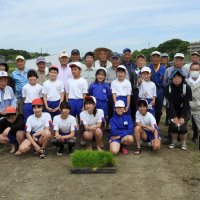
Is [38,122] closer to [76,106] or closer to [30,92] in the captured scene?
[30,92]

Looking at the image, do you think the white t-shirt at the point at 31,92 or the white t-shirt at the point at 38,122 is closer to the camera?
the white t-shirt at the point at 38,122

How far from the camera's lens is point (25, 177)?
5.44 m

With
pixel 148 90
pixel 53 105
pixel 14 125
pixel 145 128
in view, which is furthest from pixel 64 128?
pixel 148 90

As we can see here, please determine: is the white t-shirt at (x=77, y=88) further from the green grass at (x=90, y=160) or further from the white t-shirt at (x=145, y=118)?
the green grass at (x=90, y=160)

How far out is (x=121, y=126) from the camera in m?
6.84

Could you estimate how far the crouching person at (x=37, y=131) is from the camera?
649 centimetres

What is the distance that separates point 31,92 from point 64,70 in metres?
1.02

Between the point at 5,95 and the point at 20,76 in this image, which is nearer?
the point at 5,95

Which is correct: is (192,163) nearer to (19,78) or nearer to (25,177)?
(25,177)

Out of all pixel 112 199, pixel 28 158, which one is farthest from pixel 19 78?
pixel 112 199

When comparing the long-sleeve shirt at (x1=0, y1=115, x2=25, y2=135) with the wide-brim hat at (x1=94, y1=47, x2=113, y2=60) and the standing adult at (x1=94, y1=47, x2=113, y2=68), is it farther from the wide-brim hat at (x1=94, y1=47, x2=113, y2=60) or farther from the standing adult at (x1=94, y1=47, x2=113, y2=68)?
the wide-brim hat at (x1=94, y1=47, x2=113, y2=60)

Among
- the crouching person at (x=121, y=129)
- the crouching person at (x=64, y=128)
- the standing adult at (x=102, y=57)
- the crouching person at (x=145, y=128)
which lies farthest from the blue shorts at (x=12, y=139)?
the standing adult at (x=102, y=57)

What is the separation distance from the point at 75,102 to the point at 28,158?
62.0 inches

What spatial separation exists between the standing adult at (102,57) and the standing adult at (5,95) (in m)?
2.15
